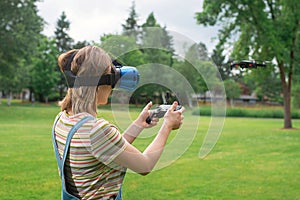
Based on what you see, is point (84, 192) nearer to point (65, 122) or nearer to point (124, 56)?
point (65, 122)

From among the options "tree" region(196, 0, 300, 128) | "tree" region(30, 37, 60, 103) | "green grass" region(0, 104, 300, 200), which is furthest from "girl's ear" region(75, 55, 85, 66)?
"tree" region(30, 37, 60, 103)

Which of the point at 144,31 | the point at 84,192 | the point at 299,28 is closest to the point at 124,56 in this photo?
the point at 144,31

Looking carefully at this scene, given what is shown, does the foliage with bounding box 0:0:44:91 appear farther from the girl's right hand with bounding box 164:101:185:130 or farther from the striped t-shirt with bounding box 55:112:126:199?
the girl's right hand with bounding box 164:101:185:130

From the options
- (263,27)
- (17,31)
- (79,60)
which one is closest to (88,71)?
(79,60)

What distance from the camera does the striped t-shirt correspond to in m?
1.87

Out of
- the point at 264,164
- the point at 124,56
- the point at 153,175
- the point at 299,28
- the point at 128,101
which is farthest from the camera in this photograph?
the point at 299,28

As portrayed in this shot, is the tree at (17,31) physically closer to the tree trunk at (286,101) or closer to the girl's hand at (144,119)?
the tree trunk at (286,101)

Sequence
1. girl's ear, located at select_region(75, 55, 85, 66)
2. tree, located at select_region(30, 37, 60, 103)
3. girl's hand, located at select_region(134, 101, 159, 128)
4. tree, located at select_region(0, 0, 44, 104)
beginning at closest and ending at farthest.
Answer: girl's ear, located at select_region(75, 55, 85, 66), girl's hand, located at select_region(134, 101, 159, 128), tree, located at select_region(0, 0, 44, 104), tree, located at select_region(30, 37, 60, 103)

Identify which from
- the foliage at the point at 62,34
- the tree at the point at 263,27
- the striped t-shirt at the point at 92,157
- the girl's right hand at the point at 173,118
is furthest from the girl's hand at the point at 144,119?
the foliage at the point at 62,34

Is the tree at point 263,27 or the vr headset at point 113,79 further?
the tree at point 263,27

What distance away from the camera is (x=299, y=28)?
2403cm

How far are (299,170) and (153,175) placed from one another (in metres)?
3.42

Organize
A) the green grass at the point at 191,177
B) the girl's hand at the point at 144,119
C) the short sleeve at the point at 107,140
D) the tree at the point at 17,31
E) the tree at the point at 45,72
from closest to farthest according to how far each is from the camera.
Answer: the short sleeve at the point at 107,140, the girl's hand at the point at 144,119, the green grass at the point at 191,177, the tree at the point at 17,31, the tree at the point at 45,72

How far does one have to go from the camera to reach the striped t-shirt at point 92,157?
1.87 meters
